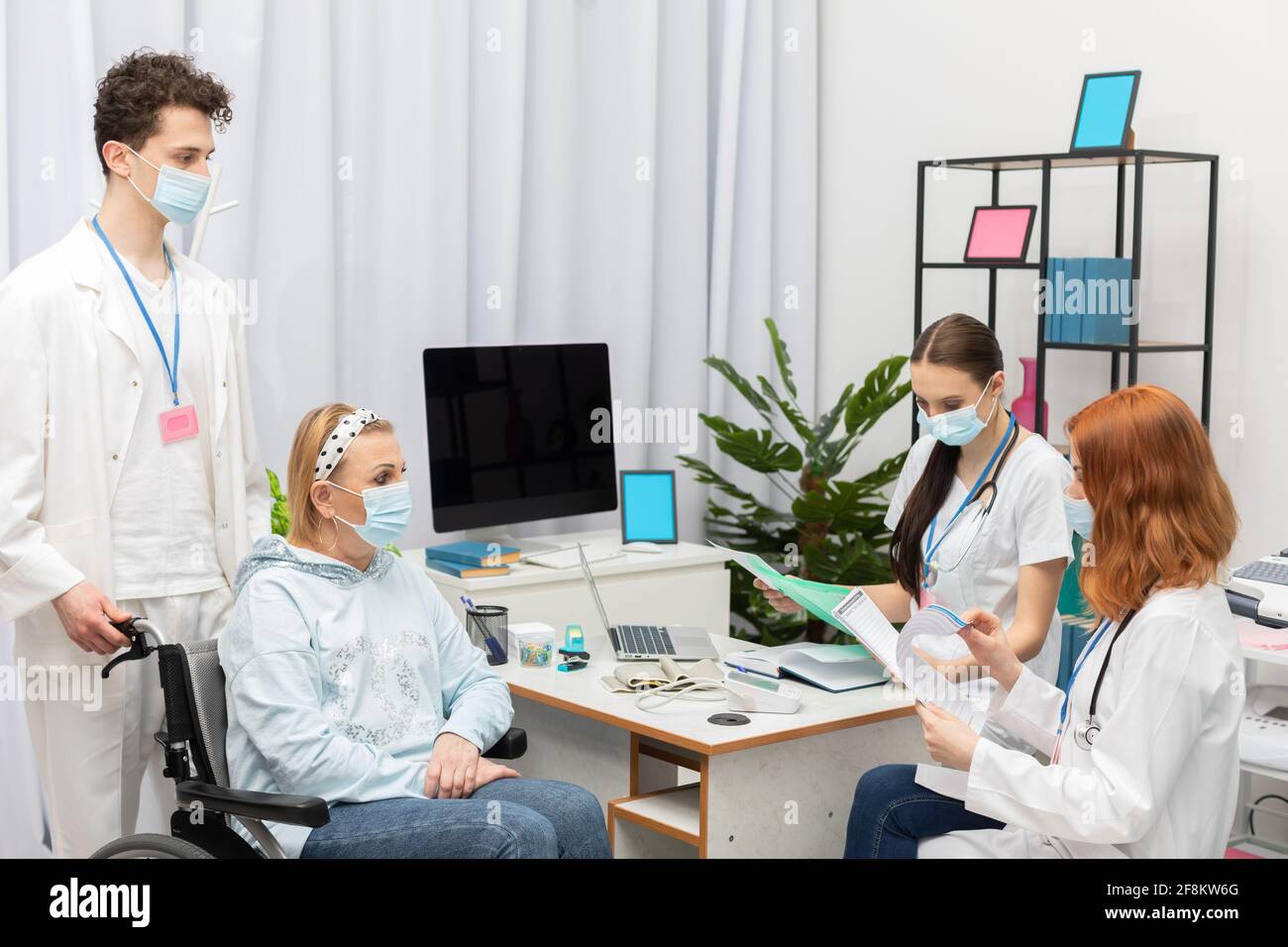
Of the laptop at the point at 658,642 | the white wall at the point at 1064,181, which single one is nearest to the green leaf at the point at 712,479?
the white wall at the point at 1064,181

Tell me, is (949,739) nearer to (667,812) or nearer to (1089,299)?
(667,812)

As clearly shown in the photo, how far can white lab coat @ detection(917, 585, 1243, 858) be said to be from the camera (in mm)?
1795

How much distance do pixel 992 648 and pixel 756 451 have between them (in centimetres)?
214

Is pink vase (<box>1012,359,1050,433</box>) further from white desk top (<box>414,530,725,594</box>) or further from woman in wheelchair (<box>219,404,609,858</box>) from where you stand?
woman in wheelchair (<box>219,404,609,858</box>)

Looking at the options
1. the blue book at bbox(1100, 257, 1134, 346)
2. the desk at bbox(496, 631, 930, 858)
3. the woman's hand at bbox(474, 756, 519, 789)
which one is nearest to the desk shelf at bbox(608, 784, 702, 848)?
the desk at bbox(496, 631, 930, 858)

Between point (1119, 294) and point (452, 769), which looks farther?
point (1119, 294)

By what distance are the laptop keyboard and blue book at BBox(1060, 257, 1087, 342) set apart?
1530 millimetres

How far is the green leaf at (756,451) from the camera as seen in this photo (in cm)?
428

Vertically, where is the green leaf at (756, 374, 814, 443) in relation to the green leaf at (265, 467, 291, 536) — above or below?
above

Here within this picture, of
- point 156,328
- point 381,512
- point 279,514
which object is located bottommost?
point 279,514

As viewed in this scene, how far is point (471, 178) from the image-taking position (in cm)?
409

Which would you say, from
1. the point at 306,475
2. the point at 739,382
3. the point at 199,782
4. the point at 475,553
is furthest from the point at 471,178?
the point at 199,782

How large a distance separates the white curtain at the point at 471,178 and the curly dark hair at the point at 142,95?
0.79m
